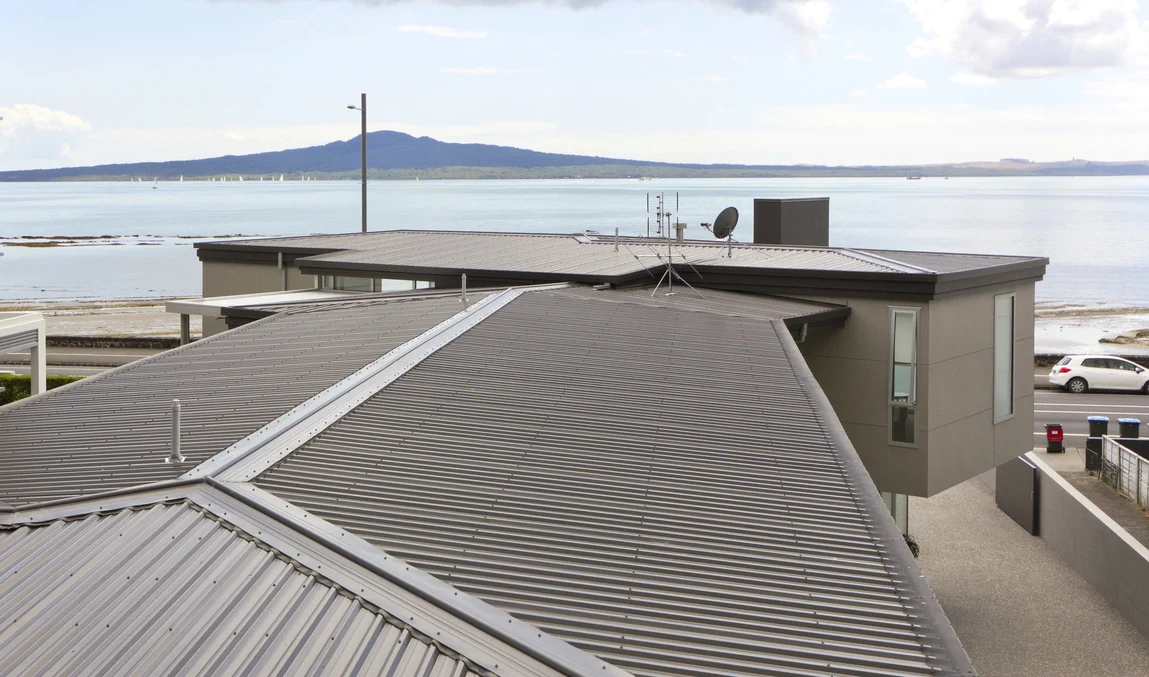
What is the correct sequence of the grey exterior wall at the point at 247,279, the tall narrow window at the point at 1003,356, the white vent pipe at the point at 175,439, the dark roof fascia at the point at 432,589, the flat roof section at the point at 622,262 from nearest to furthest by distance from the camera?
1. the dark roof fascia at the point at 432,589
2. the white vent pipe at the point at 175,439
3. the flat roof section at the point at 622,262
4. the tall narrow window at the point at 1003,356
5. the grey exterior wall at the point at 247,279

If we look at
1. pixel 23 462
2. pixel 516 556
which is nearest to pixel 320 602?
pixel 516 556

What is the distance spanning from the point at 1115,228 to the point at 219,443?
696 feet

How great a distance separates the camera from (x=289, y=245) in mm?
27500

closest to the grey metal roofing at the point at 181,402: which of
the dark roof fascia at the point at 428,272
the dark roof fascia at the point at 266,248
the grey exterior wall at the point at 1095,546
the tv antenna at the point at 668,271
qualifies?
the dark roof fascia at the point at 428,272

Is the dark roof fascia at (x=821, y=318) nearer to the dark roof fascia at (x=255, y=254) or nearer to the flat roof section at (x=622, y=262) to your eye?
the flat roof section at (x=622, y=262)

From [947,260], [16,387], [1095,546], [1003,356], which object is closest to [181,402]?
[1003,356]

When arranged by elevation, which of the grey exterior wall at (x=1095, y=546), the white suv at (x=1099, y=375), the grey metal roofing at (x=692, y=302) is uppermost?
the grey metal roofing at (x=692, y=302)

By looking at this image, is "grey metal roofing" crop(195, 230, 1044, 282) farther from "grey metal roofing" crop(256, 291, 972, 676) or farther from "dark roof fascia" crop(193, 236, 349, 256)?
"grey metal roofing" crop(256, 291, 972, 676)

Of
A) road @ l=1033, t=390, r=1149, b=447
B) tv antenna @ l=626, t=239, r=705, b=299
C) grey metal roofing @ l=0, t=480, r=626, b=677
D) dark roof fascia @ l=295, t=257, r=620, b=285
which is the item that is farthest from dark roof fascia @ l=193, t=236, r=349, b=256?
road @ l=1033, t=390, r=1149, b=447

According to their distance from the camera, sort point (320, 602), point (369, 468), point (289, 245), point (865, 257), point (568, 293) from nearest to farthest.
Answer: point (320, 602)
point (369, 468)
point (568, 293)
point (865, 257)
point (289, 245)

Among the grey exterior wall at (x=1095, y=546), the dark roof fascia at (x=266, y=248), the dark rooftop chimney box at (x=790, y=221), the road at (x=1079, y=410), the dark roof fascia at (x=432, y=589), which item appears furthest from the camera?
the road at (x=1079, y=410)

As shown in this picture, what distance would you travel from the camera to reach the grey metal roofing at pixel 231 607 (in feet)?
15.9

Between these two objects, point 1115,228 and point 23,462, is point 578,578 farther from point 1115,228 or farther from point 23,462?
point 1115,228

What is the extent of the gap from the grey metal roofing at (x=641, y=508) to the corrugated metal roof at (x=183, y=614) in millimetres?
774
